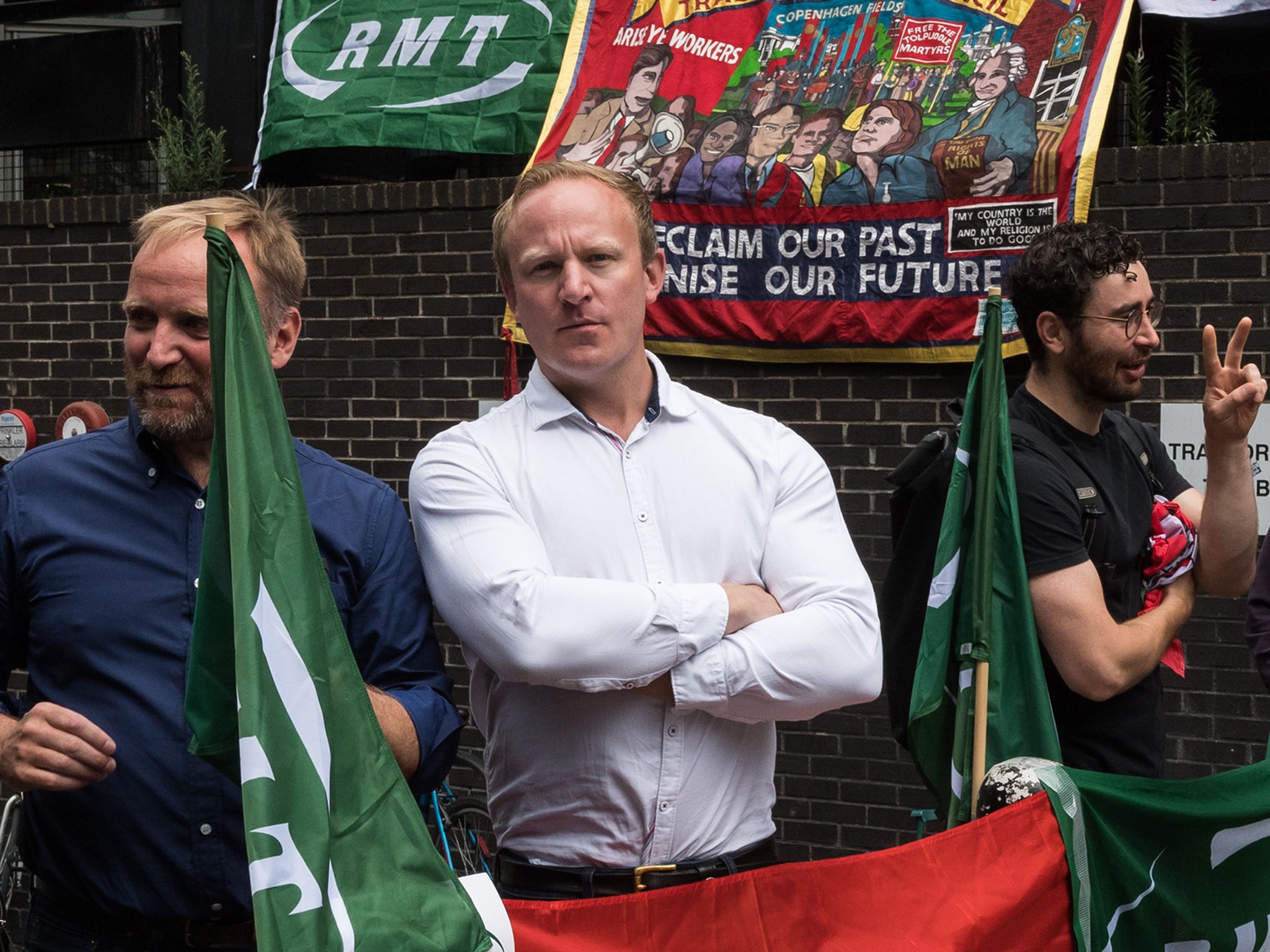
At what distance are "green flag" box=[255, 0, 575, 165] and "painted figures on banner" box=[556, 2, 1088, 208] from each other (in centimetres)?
44

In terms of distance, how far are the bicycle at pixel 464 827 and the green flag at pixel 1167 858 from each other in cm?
412

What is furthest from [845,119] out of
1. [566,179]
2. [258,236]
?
[258,236]

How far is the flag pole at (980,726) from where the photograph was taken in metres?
2.94

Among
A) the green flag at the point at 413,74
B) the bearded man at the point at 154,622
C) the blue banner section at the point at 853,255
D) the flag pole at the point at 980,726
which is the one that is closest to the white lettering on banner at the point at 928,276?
the blue banner section at the point at 853,255

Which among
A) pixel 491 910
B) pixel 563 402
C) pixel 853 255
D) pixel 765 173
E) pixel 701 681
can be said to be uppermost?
pixel 765 173

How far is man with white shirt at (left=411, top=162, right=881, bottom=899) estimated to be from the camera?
2.46 meters

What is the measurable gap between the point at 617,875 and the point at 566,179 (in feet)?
4.13

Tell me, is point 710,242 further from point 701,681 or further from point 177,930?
point 177,930

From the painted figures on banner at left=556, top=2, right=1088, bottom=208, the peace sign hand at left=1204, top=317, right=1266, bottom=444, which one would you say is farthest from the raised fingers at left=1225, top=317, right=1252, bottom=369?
the painted figures on banner at left=556, top=2, right=1088, bottom=208

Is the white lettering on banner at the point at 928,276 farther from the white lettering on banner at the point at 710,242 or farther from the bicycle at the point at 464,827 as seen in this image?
the bicycle at the point at 464,827

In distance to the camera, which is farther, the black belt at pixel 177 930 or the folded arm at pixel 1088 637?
the folded arm at pixel 1088 637

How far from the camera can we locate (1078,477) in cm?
327

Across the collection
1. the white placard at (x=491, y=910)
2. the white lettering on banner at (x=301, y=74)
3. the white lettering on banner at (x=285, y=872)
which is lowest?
the white placard at (x=491, y=910)

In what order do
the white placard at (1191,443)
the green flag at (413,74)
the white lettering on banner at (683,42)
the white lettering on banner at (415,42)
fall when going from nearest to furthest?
the white placard at (1191,443) < the white lettering on banner at (683,42) < the green flag at (413,74) < the white lettering on banner at (415,42)
